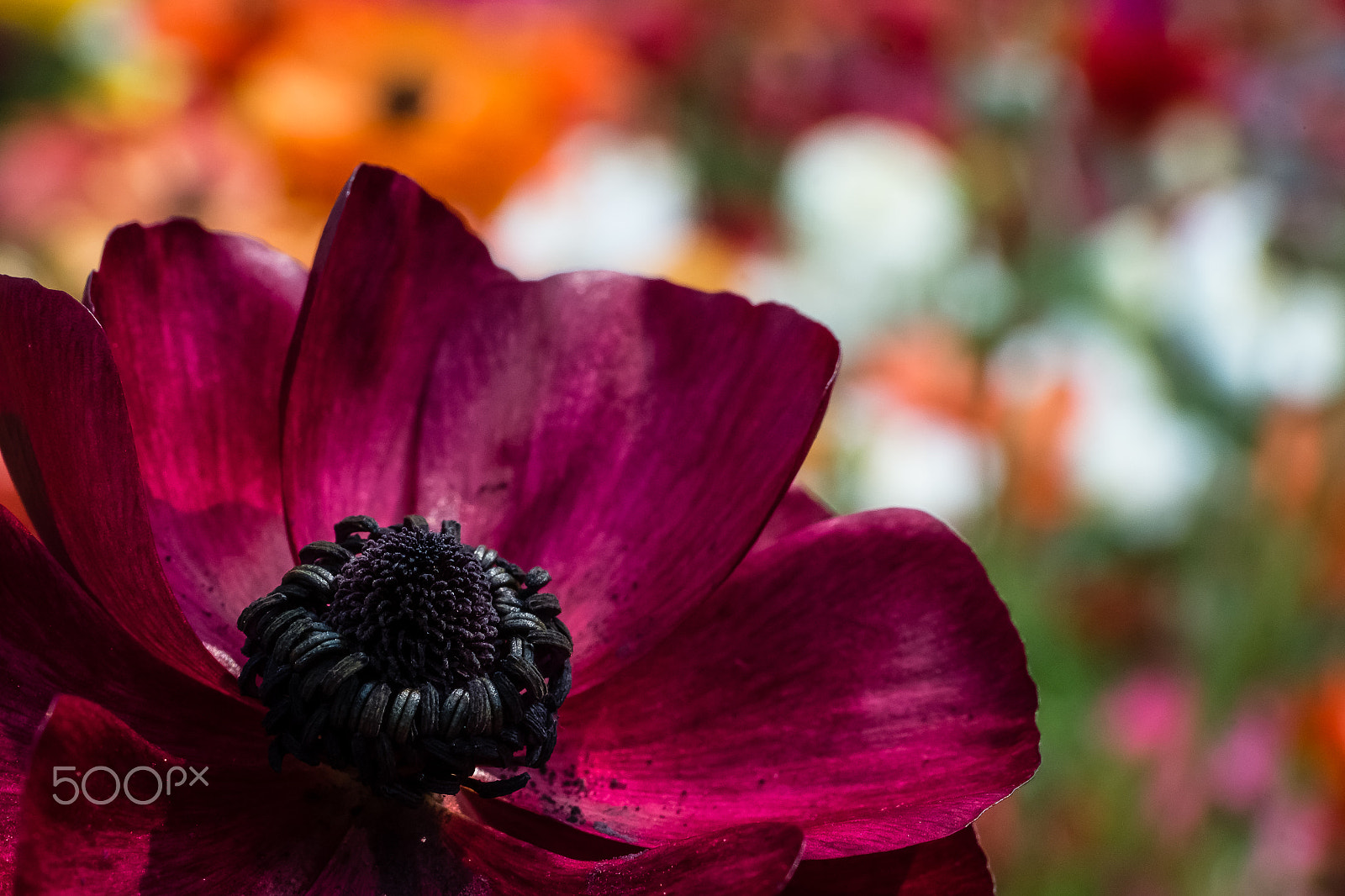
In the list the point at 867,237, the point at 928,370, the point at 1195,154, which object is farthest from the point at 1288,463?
the point at 1195,154

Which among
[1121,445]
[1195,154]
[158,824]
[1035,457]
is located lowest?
[158,824]

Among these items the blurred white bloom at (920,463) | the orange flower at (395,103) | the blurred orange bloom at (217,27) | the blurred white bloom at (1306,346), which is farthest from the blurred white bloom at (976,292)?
the blurred orange bloom at (217,27)

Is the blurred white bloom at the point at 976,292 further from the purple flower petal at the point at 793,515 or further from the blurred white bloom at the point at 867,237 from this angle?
the purple flower petal at the point at 793,515

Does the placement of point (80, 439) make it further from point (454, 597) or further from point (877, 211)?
point (877, 211)

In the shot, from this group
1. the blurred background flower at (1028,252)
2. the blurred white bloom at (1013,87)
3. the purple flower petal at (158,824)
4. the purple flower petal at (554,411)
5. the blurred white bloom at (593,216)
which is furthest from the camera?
the blurred white bloom at (593,216)

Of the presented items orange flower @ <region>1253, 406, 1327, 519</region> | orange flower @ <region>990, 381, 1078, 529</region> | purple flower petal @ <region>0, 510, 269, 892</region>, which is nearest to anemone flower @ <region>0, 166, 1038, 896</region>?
Result: purple flower petal @ <region>0, 510, 269, 892</region>

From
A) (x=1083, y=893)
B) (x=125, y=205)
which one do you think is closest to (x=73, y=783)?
(x=1083, y=893)

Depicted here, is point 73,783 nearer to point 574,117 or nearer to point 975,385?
point 975,385
